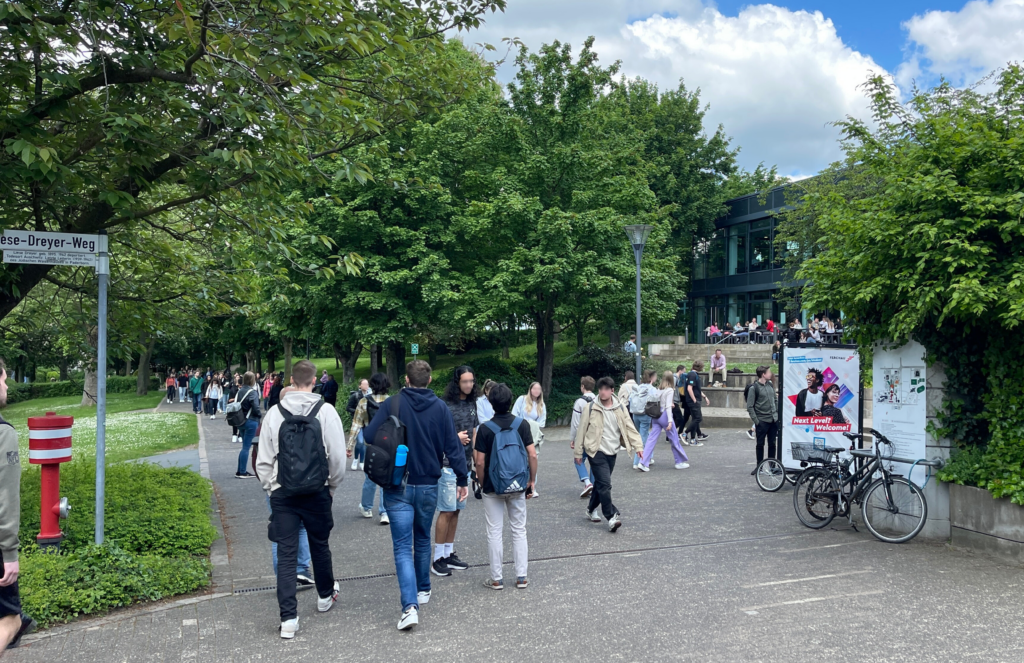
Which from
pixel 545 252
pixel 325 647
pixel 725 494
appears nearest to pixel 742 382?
pixel 545 252

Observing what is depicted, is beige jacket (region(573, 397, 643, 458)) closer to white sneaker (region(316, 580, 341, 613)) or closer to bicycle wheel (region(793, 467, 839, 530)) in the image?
bicycle wheel (region(793, 467, 839, 530))

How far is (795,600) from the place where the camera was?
5852mm

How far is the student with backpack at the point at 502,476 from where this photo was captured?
6.14 m

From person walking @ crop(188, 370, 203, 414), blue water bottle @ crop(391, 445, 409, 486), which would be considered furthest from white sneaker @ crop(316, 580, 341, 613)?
person walking @ crop(188, 370, 203, 414)

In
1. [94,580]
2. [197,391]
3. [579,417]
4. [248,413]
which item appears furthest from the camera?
[197,391]

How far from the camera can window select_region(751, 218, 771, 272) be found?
137 feet

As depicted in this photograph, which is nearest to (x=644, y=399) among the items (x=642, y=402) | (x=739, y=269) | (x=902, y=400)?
(x=642, y=402)

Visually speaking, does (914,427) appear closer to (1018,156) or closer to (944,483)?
(944,483)

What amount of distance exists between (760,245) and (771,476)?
3391 cm

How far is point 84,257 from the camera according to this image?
638 cm

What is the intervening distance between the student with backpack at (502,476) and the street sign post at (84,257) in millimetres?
2977

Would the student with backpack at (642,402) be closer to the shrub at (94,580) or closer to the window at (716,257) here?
the shrub at (94,580)

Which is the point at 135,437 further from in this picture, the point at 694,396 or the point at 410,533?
the point at 410,533

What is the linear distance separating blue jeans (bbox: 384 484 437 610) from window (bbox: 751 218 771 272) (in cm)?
3921
